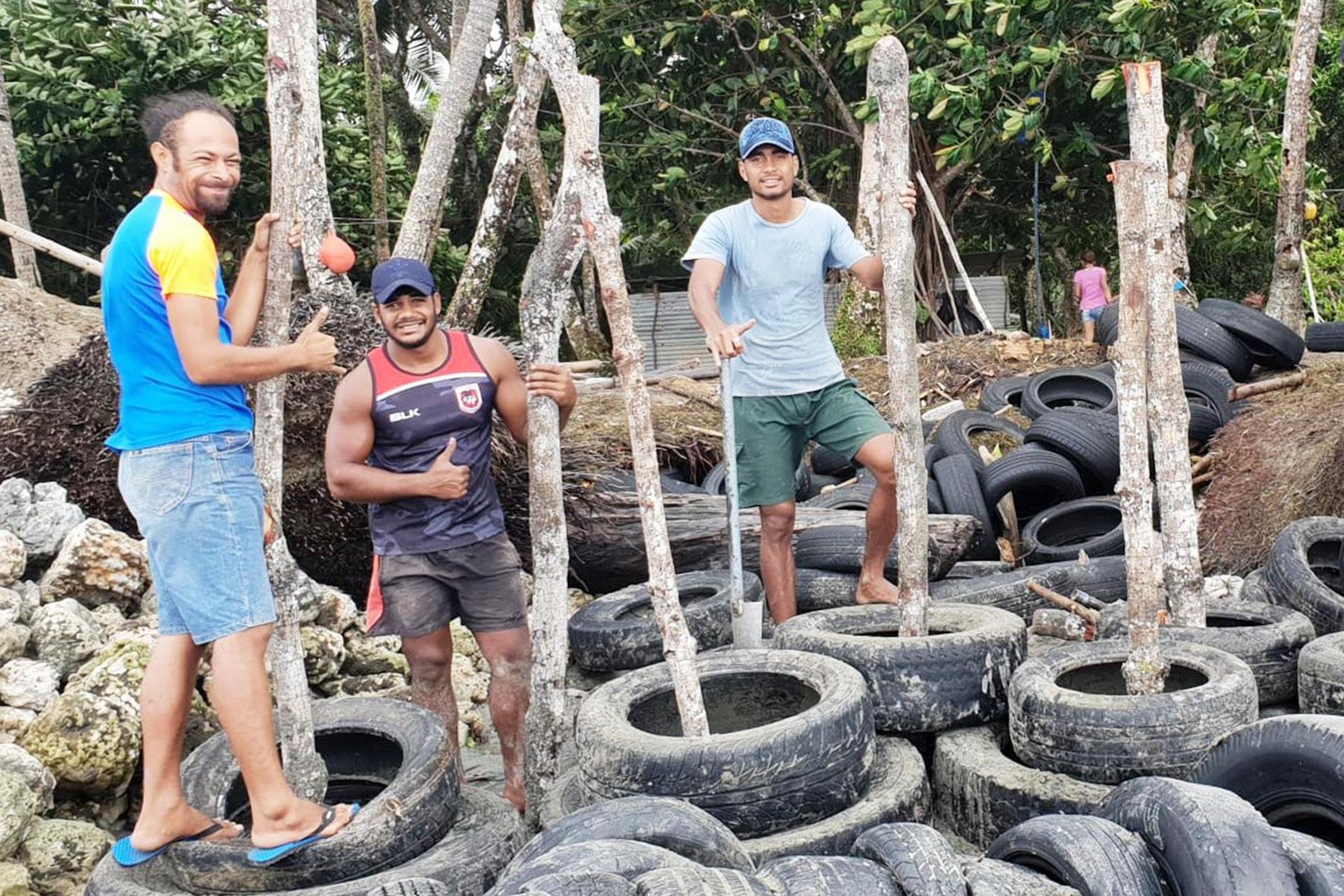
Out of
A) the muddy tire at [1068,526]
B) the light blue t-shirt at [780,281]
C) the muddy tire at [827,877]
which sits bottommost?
the muddy tire at [1068,526]

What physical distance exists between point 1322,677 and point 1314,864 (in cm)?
149

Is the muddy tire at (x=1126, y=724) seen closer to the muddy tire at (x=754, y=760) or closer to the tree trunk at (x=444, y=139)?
the muddy tire at (x=754, y=760)

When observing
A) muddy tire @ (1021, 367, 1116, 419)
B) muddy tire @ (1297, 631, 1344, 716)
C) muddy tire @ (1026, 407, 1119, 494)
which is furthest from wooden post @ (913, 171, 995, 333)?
muddy tire @ (1297, 631, 1344, 716)

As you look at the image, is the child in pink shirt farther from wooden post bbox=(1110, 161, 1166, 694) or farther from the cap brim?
the cap brim

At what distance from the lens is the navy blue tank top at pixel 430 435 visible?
4.25m

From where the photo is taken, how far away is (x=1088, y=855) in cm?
291

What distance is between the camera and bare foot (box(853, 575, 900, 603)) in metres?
5.61

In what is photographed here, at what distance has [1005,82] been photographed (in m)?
12.9

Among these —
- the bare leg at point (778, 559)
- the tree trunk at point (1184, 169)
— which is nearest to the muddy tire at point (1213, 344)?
the tree trunk at point (1184, 169)

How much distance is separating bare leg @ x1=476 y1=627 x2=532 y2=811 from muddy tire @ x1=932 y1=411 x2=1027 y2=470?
485 cm

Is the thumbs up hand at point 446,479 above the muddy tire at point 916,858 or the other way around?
above

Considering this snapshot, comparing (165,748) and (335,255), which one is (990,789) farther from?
(335,255)

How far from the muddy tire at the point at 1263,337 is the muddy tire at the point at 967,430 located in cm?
223

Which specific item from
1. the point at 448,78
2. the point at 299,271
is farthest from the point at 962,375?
the point at 299,271
